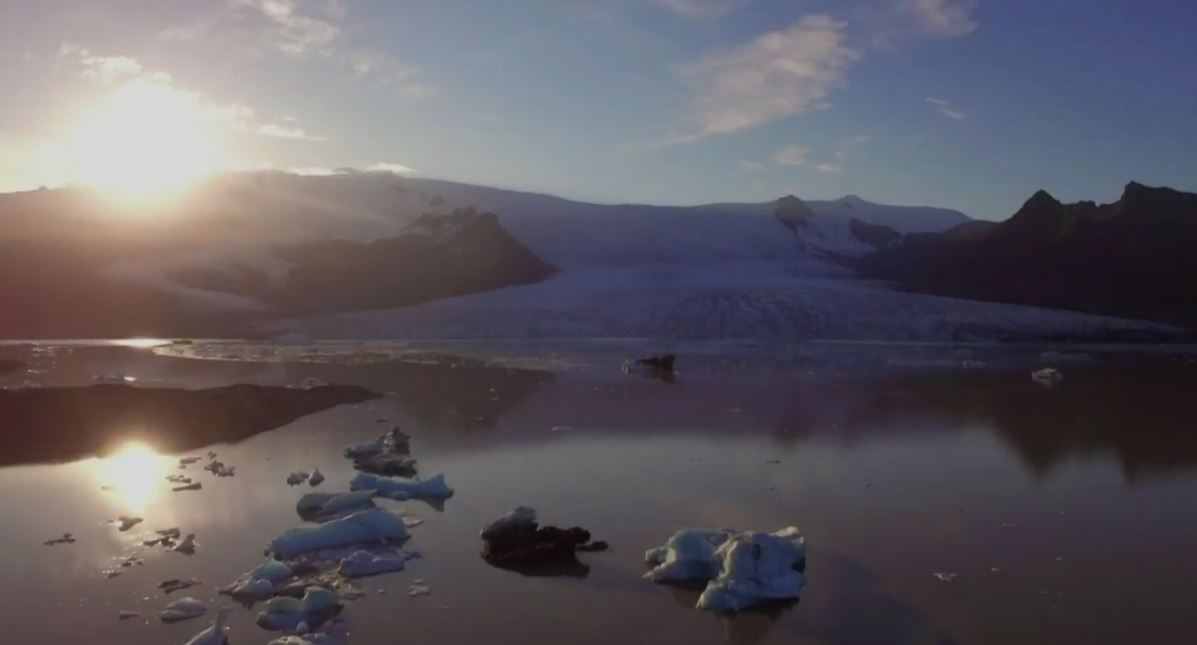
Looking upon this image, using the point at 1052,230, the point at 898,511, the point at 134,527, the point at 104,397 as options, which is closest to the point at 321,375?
the point at 104,397

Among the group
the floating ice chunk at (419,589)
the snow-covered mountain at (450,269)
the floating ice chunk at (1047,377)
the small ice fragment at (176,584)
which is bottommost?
the small ice fragment at (176,584)

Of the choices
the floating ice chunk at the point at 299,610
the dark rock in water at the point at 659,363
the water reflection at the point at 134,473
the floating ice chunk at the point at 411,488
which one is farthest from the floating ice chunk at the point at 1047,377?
the floating ice chunk at the point at 299,610

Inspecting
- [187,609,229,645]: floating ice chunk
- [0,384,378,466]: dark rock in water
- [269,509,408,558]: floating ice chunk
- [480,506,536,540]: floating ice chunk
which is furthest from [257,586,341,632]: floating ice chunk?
[0,384,378,466]: dark rock in water

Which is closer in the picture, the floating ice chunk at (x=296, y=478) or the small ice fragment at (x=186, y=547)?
the small ice fragment at (x=186, y=547)

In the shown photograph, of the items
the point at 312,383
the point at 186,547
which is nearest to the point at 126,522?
the point at 186,547

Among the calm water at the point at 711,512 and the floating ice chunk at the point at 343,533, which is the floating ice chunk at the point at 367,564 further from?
the floating ice chunk at the point at 343,533

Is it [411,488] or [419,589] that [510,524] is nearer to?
[419,589]
